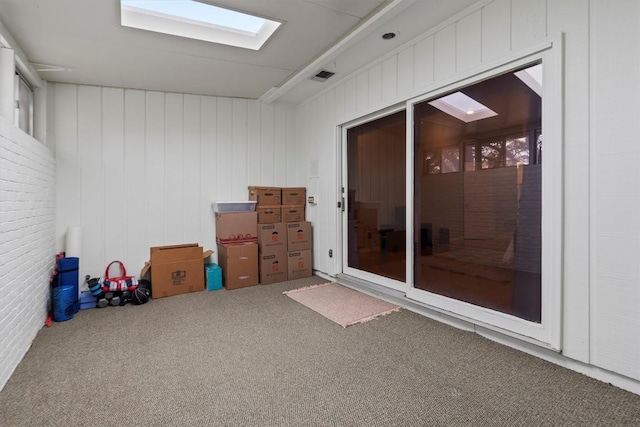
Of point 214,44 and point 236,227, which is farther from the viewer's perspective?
point 236,227

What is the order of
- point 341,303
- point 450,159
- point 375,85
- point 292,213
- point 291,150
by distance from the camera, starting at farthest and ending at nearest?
point 291,150 < point 292,213 < point 375,85 < point 341,303 < point 450,159

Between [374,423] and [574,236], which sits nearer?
[374,423]

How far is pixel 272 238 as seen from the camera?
417cm

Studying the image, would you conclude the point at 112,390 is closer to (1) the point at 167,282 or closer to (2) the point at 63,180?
(1) the point at 167,282

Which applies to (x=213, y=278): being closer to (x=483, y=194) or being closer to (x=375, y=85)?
(x=375, y=85)

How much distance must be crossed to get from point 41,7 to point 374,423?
3.44 meters

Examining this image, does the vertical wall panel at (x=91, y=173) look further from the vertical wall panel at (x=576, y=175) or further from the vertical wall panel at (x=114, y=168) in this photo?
the vertical wall panel at (x=576, y=175)

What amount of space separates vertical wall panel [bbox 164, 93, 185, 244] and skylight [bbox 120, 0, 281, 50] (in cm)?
158

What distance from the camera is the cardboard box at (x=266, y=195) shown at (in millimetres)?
4266

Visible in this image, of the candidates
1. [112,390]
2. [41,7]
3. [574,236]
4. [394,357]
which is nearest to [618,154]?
[574,236]

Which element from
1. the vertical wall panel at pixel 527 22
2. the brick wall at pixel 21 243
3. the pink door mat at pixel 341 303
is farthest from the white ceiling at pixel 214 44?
the pink door mat at pixel 341 303

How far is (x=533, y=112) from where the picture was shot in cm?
211

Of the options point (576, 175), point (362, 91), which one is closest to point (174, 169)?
point (362, 91)

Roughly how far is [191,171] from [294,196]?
57.1 inches
